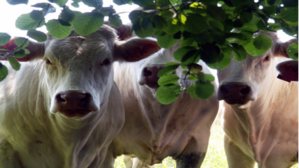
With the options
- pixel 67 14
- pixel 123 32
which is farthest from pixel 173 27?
pixel 123 32

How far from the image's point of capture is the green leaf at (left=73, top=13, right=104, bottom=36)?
1.76 meters

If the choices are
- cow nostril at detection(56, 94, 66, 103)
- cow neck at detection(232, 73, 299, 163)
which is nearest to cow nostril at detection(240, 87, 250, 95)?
cow neck at detection(232, 73, 299, 163)

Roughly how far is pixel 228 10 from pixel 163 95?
18.8 inches

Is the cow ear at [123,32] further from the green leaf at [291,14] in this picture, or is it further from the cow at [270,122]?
the green leaf at [291,14]

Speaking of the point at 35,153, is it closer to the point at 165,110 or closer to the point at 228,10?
the point at 165,110

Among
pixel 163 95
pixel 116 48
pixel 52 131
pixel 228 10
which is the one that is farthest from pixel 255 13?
pixel 52 131

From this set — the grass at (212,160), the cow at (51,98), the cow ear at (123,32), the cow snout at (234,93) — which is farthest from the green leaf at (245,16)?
the grass at (212,160)

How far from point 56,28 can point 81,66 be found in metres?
1.59

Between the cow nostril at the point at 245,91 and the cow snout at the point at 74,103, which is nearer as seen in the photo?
the cow snout at the point at 74,103

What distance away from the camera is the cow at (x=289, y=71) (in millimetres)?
2455

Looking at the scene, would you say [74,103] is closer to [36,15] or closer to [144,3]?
→ [36,15]

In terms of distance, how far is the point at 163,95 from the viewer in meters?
2.03

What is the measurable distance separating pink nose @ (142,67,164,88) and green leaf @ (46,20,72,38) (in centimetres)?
215

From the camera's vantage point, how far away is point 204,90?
1951 millimetres
